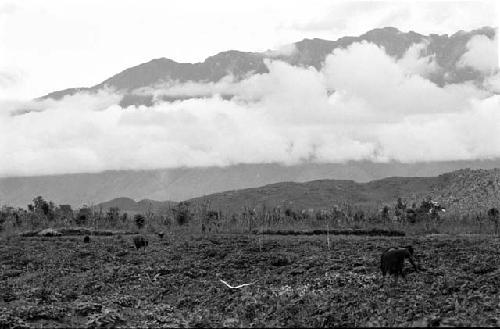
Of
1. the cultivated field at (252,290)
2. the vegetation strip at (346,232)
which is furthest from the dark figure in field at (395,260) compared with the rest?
the vegetation strip at (346,232)

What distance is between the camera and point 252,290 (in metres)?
32.1

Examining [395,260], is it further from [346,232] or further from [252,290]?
[346,232]

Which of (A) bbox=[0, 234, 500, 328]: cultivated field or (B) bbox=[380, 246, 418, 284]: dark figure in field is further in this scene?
(B) bbox=[380, 246, 418, 284]: dark figure in field

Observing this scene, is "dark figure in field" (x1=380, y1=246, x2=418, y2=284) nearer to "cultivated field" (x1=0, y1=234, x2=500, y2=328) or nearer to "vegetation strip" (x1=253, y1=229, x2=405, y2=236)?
"cultivated field" (x1=0, y1=234, x2=500, y2=328)

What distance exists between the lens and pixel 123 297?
3250 centimetres

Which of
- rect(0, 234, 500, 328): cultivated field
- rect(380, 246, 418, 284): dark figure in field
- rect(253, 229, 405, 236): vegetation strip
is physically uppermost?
rect(380, 246, 418, 284): dark figure in field

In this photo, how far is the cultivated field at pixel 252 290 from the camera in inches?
958

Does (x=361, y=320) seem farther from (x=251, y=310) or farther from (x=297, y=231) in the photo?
(x=297, y=231)

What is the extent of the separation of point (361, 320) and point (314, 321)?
1.74 metres

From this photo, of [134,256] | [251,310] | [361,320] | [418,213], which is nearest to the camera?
[361,320]

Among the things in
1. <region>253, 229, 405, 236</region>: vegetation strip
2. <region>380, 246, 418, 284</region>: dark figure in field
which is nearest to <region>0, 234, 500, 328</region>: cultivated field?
<region>380, 246, 418, 284</region>: dark figure in field

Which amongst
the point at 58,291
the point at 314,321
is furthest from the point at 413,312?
the point at 58,291

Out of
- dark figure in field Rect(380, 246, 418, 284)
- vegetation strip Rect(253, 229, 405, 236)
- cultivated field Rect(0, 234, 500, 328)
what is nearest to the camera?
cultivated field Rect(0, 234, 500, 328)

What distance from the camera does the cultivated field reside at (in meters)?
24.3
